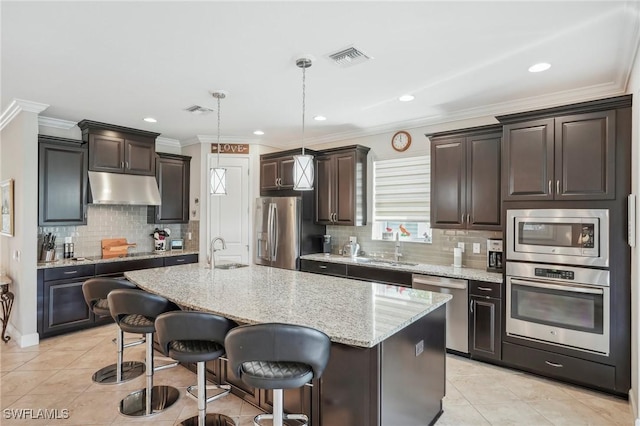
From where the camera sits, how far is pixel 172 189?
18.6 feet

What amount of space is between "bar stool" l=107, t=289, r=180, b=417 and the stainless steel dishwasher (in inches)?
104

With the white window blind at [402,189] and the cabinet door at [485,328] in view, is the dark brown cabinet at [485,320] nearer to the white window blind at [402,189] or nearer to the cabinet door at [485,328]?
the cabinet door at [485,328]

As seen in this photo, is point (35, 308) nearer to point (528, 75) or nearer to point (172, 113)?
point (172, 113)

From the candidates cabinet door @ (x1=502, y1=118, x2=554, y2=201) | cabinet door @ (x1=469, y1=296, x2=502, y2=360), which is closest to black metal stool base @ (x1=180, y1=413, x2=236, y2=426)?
cabinet door @ (x1=469, y1=296, x2=502, y2=360)

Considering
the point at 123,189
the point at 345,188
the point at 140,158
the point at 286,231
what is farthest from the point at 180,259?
the point at 345,188

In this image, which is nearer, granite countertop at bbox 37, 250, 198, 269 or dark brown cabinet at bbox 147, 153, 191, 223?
granite countertop at bbox 37, 250, 198, 269

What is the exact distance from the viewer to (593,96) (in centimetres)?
330

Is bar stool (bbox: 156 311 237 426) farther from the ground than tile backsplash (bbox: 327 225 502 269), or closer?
closer

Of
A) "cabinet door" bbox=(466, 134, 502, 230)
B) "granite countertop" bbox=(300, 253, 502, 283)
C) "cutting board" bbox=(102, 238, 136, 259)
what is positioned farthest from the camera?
"cutting board" bbox=(102, 238, 136, 259)

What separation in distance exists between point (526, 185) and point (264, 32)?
2.70 metres

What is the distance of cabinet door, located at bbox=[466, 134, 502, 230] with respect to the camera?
3.62 metres

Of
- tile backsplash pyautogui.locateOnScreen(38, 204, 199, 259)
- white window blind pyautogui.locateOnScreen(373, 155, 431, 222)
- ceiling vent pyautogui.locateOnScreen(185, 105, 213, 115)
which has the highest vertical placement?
ceiling vent pyautogui.locateOnScreen(185, 105, 213, 115)

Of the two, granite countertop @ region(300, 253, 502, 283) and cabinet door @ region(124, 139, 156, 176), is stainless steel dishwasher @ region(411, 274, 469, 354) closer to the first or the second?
granite countertop @ region(300, 253, 502, 283)

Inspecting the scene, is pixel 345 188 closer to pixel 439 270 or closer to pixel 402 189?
pixel 402 189
